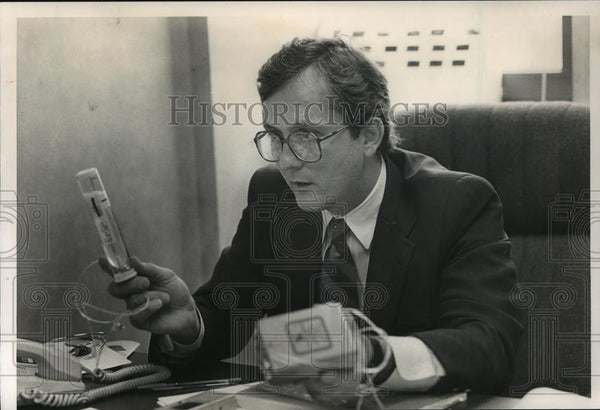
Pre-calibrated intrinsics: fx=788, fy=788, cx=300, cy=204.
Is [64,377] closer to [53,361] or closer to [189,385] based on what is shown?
[53,361]

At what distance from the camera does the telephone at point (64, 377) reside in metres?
1.99

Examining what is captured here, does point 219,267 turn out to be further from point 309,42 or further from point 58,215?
point 309,42

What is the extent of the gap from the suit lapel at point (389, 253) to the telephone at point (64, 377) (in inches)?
22.2

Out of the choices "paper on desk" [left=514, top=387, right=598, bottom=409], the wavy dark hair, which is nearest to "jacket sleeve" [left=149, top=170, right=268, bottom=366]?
the wavy dark hair

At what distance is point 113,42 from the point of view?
2.00 meters

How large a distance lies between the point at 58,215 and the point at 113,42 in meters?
0.46

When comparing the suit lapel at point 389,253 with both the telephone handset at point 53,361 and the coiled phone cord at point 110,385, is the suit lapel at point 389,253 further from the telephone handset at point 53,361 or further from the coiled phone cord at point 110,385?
the telephone handset at point 53,361

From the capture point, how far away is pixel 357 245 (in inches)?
77.8

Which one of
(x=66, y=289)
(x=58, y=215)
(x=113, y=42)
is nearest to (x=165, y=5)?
(x=113, y=42)

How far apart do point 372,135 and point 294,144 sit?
7.7 inches

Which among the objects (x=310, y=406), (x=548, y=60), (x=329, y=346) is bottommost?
(x=310, y=406)

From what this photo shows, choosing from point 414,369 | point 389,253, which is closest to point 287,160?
point 389,253

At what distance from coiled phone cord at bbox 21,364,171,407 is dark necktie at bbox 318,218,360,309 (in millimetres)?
465

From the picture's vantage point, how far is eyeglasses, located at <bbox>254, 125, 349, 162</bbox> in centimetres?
194
